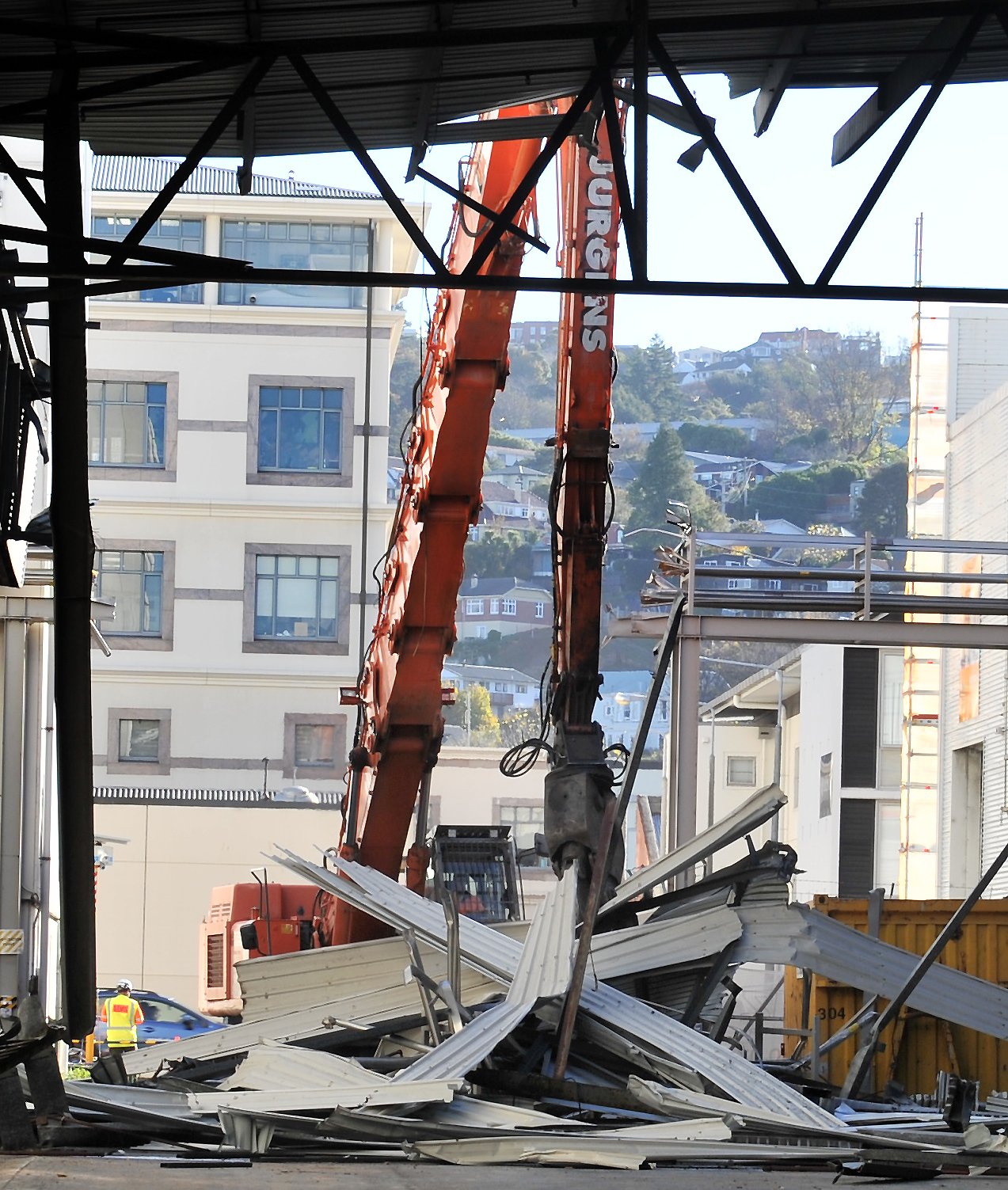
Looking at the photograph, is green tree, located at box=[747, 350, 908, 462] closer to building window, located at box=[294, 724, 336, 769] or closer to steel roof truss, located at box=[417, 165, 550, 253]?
building window, located at box=[294, 724, 336, 769]

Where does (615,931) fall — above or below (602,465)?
below

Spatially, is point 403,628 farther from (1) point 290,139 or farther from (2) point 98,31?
(2) point 98,31

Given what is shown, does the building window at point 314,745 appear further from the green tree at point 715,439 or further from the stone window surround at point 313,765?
the green tree at point 715,439

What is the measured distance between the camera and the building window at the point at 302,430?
48781mm

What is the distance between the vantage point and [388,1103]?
9547 mm

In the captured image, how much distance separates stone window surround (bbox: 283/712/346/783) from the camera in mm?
48281

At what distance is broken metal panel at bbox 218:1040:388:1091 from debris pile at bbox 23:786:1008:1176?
0.7 inches

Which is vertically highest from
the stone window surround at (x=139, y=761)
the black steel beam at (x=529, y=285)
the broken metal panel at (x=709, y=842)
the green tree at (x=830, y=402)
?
the green tree at (x=830, y=402)

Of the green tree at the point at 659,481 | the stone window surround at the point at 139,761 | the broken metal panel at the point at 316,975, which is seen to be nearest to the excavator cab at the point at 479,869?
the broken metal panel at the point at 316,975

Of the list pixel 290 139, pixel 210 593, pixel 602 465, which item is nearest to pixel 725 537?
pixel 602 465

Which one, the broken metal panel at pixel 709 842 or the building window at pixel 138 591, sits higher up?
the building window at pixel 138 591

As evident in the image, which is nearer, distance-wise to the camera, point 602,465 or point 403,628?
point 602,465

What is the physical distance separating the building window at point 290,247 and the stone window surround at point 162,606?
23.7 ft

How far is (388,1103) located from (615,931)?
4.23 m
